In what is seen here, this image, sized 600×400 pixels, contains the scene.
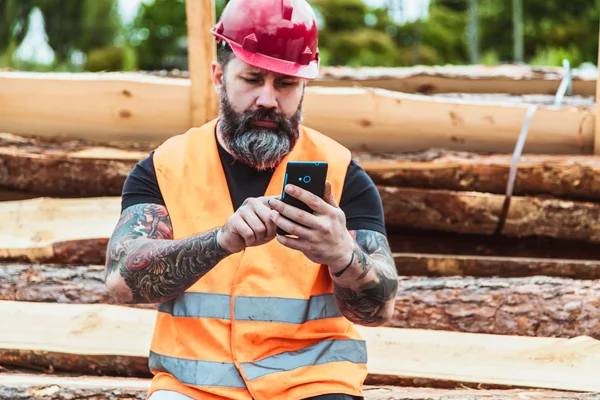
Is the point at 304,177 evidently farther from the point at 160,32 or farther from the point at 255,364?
the point at 160,32

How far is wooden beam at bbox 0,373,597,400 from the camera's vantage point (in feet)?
10.2

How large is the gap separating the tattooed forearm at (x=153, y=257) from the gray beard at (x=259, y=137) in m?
0.34

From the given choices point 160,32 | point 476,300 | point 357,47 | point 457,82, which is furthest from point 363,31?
point 476,300

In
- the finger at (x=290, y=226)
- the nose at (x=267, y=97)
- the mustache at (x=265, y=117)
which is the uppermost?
the nose at (x=267, y=97)

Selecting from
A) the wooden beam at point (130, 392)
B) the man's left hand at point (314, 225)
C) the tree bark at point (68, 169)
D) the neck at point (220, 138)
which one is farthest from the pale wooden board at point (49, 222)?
the man's left hand at point (314, 225)

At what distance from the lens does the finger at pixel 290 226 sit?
213 centimetres

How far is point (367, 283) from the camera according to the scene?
242cm

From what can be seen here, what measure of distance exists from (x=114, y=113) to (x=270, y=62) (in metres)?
2.47

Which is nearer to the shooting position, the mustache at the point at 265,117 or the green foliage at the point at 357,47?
the mustache at the point at 265,117

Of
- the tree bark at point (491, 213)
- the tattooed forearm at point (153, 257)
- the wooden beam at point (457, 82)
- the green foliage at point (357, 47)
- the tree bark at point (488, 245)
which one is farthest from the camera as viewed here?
the green foliage at point (357, 47)

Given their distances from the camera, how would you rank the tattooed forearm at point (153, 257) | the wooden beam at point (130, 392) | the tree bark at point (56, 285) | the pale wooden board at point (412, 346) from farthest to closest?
1. the tree bark at point (56, 285)
2. the pale wooden board at point (412, 346)
3. the wooden beam at point (130, 392)
4. the tattooed forearm at point (153, 257)

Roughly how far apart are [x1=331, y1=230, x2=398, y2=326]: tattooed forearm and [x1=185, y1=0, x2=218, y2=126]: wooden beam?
7.26 ft

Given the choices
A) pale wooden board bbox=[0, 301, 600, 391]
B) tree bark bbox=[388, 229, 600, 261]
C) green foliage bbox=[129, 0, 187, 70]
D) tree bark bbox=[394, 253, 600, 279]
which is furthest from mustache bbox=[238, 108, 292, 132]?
green foliage bbox=[129, 0, 187, 70]

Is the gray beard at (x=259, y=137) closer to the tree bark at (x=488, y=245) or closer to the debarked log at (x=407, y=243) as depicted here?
the debarked log at (x=407, y=243)
